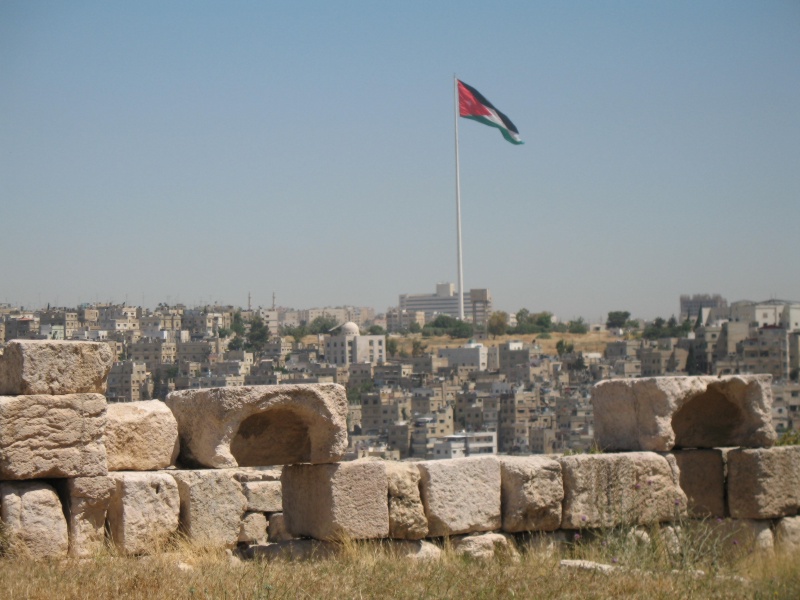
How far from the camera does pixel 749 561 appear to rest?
784 centimetres

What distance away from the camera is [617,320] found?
14950 cm

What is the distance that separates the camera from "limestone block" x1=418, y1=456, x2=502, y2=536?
762 centimetres

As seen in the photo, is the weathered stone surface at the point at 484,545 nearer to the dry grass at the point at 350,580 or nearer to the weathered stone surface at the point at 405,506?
the weathered stone surface at the point at 405,506

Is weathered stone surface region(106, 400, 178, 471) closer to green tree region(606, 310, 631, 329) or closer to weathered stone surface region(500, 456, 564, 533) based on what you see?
weathered stone surface region(500, 456, 564, 533)

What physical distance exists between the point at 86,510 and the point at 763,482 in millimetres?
4819

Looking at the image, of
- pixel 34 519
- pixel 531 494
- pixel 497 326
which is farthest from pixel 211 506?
pixel 497 326

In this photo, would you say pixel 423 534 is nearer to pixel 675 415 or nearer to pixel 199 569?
Answer: pixel 199 569

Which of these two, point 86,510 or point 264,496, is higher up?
point 86,510

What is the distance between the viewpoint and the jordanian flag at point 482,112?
2039 inches

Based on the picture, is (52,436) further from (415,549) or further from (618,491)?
(618,491)

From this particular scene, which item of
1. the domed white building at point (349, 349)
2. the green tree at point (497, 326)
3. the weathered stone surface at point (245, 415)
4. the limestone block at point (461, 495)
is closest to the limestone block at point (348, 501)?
the weathered stone surface at point (245, 415)

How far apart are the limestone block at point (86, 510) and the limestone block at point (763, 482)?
4.56 m

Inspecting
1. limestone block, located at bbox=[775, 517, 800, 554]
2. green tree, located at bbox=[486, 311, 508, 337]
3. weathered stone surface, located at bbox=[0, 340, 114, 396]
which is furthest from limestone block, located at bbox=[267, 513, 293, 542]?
green tree, located at bbox=[486, 311, 508, 337]

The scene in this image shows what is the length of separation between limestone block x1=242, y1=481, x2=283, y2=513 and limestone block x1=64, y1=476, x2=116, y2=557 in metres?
2.09
